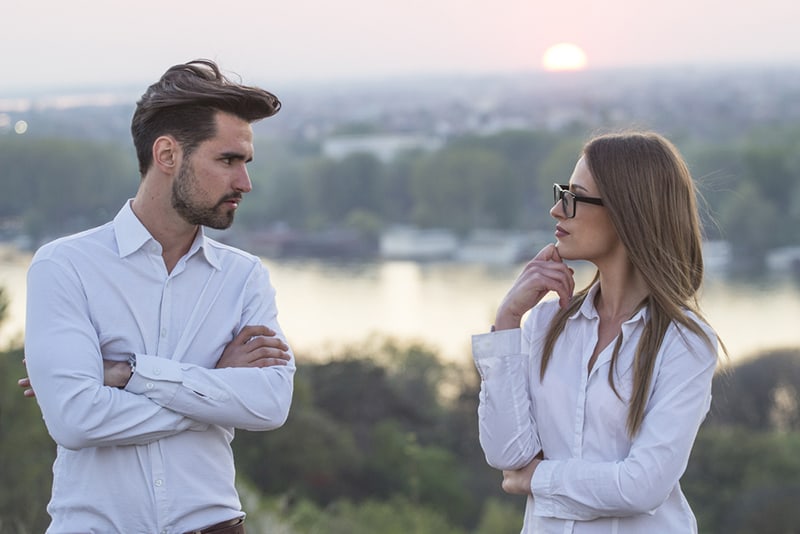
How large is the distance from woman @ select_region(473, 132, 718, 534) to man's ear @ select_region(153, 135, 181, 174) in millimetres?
639

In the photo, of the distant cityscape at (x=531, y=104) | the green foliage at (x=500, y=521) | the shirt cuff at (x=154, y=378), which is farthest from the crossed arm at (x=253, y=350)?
the distant cityscape at (x=531, y=104)

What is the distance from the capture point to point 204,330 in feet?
6.56

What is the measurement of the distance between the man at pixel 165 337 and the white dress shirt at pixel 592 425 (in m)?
0.42

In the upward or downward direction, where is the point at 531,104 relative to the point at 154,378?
downward

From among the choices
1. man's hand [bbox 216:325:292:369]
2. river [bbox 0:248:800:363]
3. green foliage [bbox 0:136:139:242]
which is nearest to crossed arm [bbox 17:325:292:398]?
man's hand [bbox 216:325:292:369]

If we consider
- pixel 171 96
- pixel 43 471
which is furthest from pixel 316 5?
pixel 171 96

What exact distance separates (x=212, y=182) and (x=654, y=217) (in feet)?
2.59

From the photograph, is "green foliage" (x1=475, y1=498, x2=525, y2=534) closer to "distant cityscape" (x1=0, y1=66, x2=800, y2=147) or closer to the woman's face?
the woman's face

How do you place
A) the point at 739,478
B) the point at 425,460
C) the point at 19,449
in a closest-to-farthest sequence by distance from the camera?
1. the point at 19,449
2. the point at 425,460
3. the point at 739,478

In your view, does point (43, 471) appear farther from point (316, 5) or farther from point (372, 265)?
point (316, 5)

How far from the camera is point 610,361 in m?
1.90

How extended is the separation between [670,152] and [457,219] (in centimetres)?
4728

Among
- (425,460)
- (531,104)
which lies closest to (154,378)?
(425,460)

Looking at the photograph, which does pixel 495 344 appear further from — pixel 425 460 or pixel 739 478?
pixel 739 478
